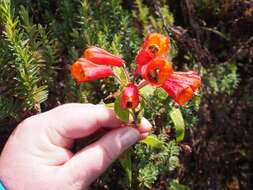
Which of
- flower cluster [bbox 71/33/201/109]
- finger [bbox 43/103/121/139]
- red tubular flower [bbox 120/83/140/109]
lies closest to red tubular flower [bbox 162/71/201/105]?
flower cluster [bbox 71/33/201/109]

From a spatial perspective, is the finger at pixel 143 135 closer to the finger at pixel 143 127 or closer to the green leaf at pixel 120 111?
the finger at pixel 143 127

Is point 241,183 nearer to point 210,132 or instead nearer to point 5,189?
point 210,132

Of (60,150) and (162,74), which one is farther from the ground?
(162,74)

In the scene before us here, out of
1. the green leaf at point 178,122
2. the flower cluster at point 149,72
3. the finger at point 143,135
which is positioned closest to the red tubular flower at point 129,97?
the flower cluster at point 149,72

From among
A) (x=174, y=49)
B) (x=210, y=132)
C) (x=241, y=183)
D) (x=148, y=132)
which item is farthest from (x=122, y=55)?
(x=241, y=183)

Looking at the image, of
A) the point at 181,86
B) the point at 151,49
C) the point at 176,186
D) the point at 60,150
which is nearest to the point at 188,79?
the point at 181,86

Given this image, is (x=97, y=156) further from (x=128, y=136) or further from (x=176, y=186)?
(x=176, y=186)
